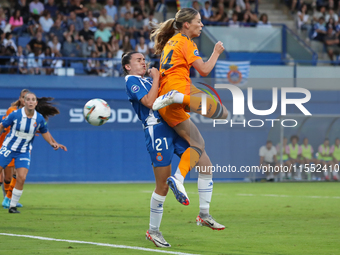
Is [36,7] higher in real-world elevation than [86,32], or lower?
higher

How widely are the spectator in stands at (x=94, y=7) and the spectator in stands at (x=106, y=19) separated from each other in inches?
9.9

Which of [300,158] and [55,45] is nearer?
[300,158]

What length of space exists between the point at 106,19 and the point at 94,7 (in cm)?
110

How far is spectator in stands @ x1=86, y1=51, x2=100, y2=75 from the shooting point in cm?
1920

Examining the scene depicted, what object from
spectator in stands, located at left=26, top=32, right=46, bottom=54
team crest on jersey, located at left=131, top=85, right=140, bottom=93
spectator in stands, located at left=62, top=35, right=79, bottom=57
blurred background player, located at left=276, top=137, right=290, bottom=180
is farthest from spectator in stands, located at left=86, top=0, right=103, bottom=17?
team crest on jersey, located at left=131, top=85, right=140, bottom=93

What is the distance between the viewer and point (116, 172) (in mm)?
18484

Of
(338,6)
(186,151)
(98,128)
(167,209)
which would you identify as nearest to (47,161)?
(98,128)

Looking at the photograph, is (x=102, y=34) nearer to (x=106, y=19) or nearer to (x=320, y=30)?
(x=106, y=19)

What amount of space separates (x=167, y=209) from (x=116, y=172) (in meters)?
8.33

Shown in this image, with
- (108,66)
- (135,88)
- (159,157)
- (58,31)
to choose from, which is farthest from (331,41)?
(159,157)

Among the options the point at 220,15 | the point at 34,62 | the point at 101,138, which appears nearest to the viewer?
the point at 101,138

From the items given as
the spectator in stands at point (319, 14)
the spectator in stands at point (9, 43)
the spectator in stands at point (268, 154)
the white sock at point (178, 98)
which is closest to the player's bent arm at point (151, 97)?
the white sock at point (178, 98)

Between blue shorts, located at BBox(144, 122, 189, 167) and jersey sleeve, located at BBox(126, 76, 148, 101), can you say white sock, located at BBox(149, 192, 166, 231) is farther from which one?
jersey sleeve, located at BBox(126, 76, 148, 101)

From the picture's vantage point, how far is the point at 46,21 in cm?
2044
